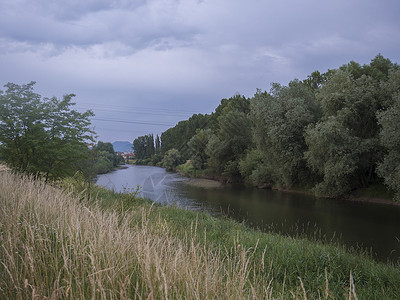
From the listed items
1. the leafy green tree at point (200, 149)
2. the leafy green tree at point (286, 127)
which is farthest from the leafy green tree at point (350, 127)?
the leafy green tree at point (200, 149)

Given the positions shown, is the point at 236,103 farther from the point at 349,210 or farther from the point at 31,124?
the point at 31,124

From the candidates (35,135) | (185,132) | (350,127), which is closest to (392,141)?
(350,127)

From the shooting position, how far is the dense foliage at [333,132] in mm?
19812

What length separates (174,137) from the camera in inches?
3386

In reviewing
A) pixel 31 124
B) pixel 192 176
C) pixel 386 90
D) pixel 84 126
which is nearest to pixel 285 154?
pixel 386 90

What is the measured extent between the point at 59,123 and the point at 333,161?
17.6 metres

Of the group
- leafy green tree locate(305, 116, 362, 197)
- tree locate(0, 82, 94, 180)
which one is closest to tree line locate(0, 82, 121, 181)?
tree locate(0, 82, 94, 180)

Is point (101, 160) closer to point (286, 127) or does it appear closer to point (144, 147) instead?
point (286, 127)

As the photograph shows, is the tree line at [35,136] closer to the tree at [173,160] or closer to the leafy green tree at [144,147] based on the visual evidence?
the tree at [173,160]

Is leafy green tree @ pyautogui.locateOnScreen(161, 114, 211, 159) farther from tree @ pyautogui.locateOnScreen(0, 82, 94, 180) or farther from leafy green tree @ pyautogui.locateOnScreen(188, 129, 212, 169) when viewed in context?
tree @ pyautogui.locateOnScreen(0, 82, 94, 180)

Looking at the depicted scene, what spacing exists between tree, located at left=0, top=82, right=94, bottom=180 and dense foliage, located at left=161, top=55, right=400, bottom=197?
1624cm

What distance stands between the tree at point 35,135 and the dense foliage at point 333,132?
16.2 meters

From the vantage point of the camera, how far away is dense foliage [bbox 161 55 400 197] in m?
19.8

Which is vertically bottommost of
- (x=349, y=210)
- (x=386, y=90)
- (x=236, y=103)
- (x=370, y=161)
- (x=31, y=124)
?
(x=349, y=210)
